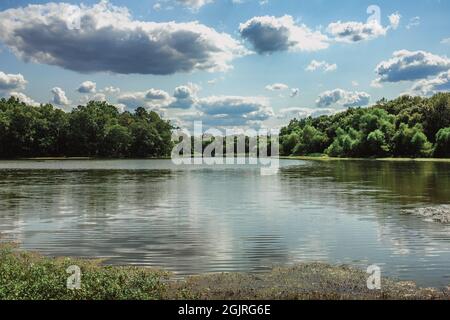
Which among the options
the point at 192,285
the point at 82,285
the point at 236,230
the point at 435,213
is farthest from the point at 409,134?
the point at 82,285

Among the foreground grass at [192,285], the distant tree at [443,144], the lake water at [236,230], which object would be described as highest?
the distant tree at [443,144]

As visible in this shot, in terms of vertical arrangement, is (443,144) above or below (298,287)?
above

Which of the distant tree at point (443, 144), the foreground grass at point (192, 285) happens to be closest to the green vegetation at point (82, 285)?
the foreground grass at point (192, 285)

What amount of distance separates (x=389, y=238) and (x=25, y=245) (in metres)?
17.0

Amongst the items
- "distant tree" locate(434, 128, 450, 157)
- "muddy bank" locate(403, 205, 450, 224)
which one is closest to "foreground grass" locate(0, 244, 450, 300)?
"muddy bank" locate(403, 205, 450, 224)

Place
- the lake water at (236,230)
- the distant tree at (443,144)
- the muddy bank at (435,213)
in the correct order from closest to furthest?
the lake water at (236,230)
the muddy bank at (435,213)
the distant tree at (443,144)

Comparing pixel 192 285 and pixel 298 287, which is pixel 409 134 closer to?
pixel 298 287

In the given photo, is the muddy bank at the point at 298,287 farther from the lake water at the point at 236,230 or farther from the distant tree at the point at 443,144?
the distant tree at the point at 443,144

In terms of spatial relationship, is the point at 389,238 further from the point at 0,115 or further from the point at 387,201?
the point at 0,115

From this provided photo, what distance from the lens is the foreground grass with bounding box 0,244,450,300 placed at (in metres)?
14.3

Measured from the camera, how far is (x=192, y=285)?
51.6 feet

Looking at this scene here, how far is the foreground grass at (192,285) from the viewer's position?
1431 centimetres

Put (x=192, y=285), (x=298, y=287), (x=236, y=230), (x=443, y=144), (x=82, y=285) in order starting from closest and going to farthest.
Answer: (x=82, y=285) → (x=298, y=287) → (x=192, y=285) → (x=236, y=230) → (x=443, y=144)
